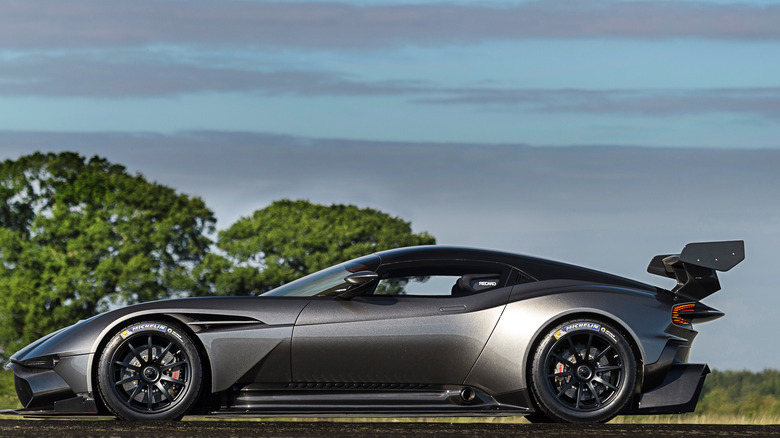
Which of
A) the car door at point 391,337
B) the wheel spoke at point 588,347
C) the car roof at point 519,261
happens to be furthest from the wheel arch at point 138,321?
the wheel spoke at point 588,347

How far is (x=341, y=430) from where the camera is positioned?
23.1ft

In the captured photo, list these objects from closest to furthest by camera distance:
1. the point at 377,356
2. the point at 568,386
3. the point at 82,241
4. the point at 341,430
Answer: the point at 341,430 < the point at 377,356 < the point at 568,386 < the point at 82,241

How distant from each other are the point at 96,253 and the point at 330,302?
3902 centimetres

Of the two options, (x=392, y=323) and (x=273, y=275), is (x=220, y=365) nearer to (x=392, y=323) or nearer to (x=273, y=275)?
(x=392, y=323)

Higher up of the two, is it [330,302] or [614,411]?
[330,302]

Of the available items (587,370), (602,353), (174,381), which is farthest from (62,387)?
(602,353)

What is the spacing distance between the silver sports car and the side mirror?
0.01 metres

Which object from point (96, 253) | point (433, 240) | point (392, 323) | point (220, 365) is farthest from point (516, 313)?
point (433, 240)

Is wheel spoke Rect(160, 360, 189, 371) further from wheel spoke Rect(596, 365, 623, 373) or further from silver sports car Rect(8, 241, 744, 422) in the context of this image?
wheel spoke Rect(596, 365, 623, 373)

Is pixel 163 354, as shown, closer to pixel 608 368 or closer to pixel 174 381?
pixel 174 381

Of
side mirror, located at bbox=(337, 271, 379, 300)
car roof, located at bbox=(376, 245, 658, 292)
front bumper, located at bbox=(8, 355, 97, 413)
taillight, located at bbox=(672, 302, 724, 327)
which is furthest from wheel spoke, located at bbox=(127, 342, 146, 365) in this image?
taillight, located at bbox=(672, 302, 724, 327)

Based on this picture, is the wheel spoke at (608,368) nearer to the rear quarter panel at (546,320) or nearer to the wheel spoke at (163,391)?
the rear quarter panel at (546,320)

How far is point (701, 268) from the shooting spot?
859 cm

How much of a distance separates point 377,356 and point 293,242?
136 feet
